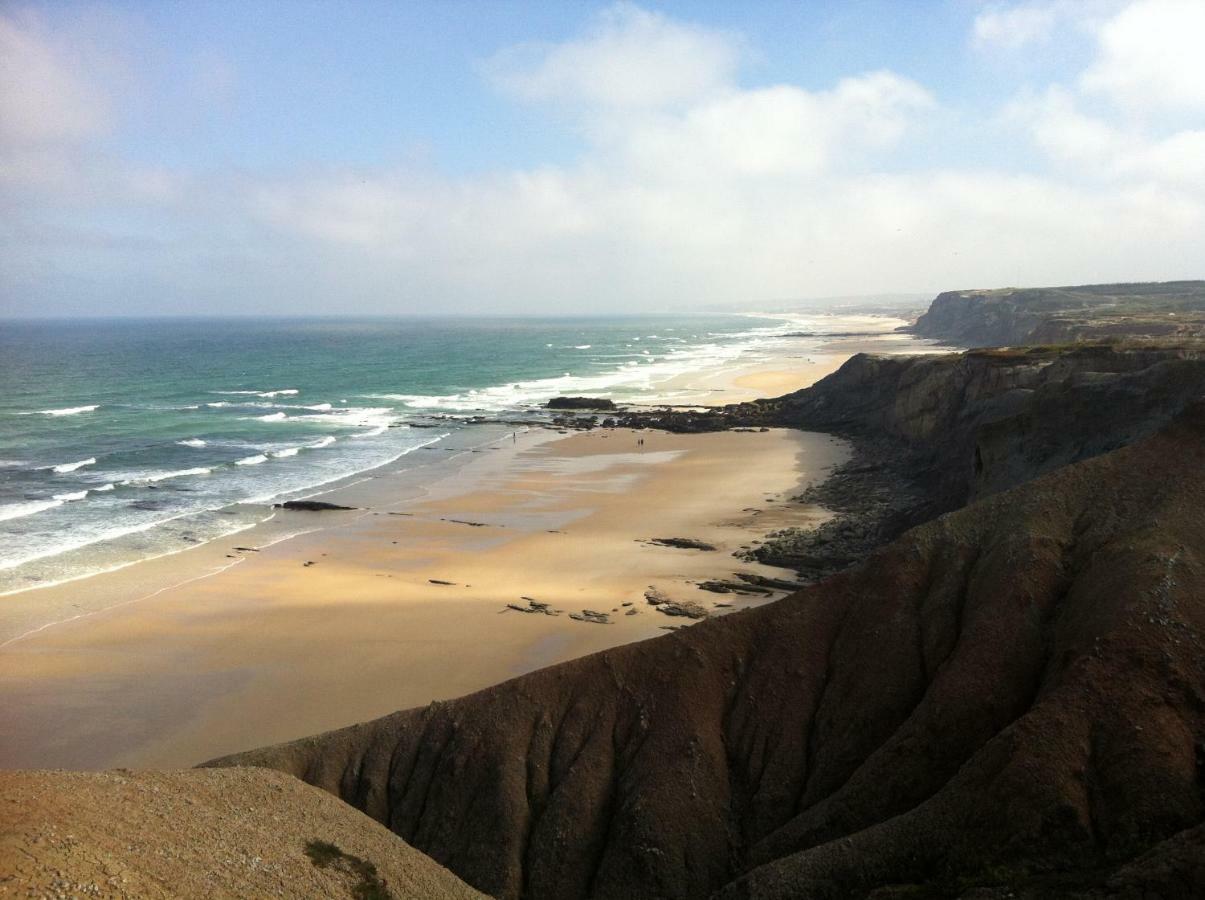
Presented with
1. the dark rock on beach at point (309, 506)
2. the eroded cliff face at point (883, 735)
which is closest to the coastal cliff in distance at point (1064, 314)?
the eroded cliff face at point (883, 735)

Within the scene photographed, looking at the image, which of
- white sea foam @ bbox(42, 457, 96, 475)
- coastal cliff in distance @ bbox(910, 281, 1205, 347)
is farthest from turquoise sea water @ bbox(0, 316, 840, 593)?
coastal cliff in distance @ bbox(910, 281, 1205, 347)

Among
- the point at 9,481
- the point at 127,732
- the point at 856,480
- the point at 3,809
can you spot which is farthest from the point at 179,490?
the point at 3,809

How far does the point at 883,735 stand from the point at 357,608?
20.4 m

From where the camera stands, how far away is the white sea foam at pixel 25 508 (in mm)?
42969

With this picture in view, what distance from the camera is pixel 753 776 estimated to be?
1583 centimetres

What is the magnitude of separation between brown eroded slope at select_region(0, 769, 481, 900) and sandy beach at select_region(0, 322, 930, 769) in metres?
7.30

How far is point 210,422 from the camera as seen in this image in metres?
75.1

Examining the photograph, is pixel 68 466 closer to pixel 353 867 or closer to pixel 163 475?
pixel 163 475

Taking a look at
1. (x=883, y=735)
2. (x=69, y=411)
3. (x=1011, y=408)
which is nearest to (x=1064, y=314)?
(x=1011, y=408)

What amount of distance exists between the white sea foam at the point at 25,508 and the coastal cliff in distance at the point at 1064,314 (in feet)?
235

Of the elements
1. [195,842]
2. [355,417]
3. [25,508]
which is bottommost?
[25,508]

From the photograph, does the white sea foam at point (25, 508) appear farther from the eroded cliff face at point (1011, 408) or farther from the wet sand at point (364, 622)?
the eroded cliff face at point (1011, 408)

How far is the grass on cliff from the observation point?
42.4 ft

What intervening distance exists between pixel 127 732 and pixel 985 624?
2128 centimetres
